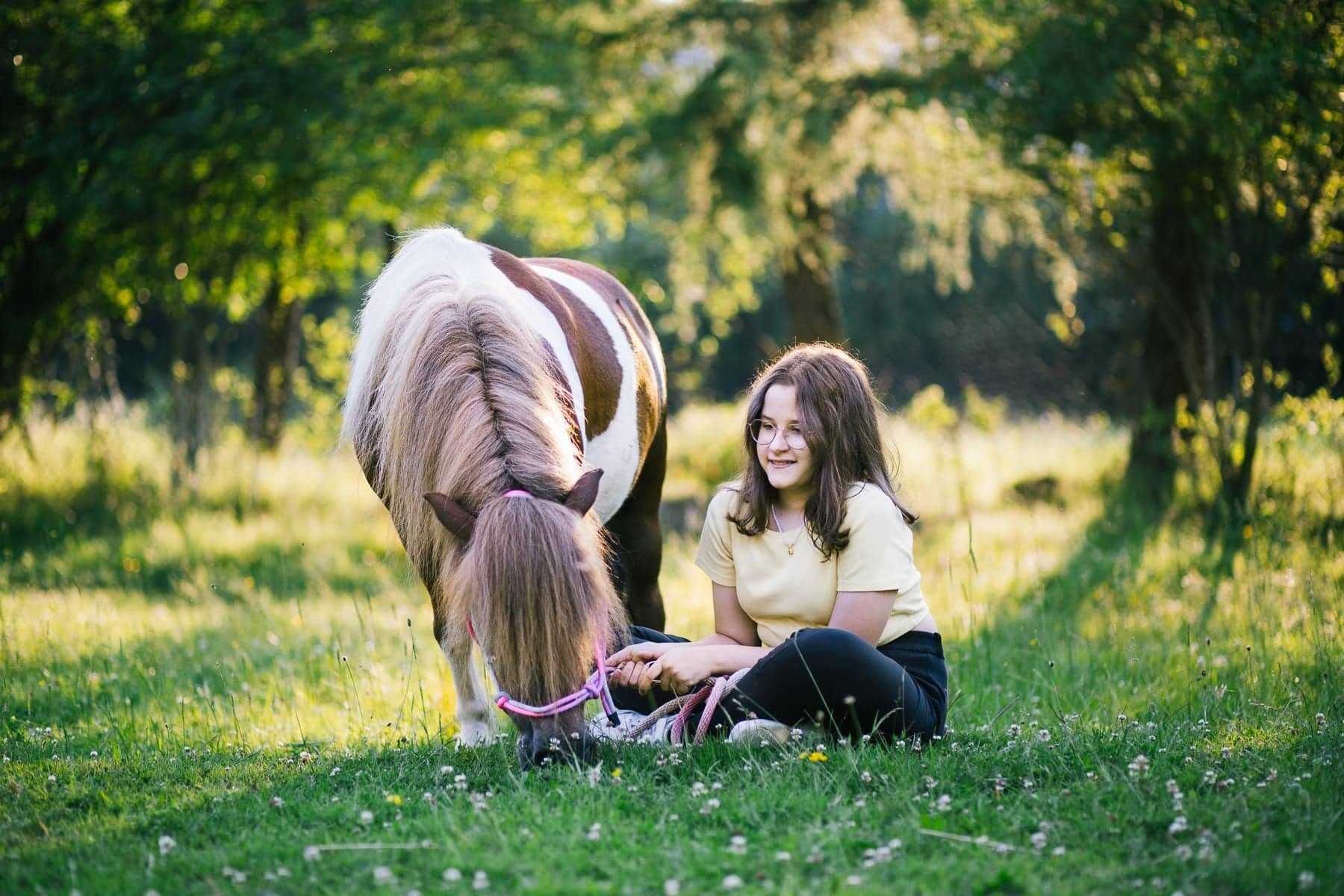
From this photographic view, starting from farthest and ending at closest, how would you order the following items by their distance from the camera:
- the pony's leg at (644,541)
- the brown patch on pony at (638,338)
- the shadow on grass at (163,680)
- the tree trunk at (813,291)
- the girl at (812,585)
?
the tree trunk at (813,291) < the pony's leg at (644,541) < the brown patch on pony at (638,338) < the shadow on grass at (163,680) < the girl at (812,585)

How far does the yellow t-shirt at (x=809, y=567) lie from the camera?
3.46m

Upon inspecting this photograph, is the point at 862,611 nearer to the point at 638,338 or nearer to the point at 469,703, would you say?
the point at 469,703

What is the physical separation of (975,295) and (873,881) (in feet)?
94.4

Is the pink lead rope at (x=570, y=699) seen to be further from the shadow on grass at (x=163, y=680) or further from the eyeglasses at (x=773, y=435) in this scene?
the shadow on grass at (x=163, y=680)

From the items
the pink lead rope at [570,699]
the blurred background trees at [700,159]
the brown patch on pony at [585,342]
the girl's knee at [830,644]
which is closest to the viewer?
the pink lead rope at [570,699]

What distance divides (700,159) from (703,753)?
26.1 feet

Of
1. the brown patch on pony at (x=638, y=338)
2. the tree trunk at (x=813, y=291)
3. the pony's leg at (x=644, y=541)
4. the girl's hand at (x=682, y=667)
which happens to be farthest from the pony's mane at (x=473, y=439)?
the tree trunk at (x=813, y=291)

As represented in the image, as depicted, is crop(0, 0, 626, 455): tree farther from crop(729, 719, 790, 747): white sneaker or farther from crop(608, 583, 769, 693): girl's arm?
crop(729, 719, 790, 747): white sneaker

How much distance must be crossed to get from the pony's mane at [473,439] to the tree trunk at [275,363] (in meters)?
10.2

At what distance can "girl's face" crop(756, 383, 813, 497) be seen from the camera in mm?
3576

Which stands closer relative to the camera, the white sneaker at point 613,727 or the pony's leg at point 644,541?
the white sneaker at point 613,727

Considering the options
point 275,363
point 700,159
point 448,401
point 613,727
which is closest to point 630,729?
point 613,727

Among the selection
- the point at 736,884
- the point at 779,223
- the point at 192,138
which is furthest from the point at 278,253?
the point at 736,884

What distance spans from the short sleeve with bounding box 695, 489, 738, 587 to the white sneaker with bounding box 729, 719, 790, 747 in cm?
48
